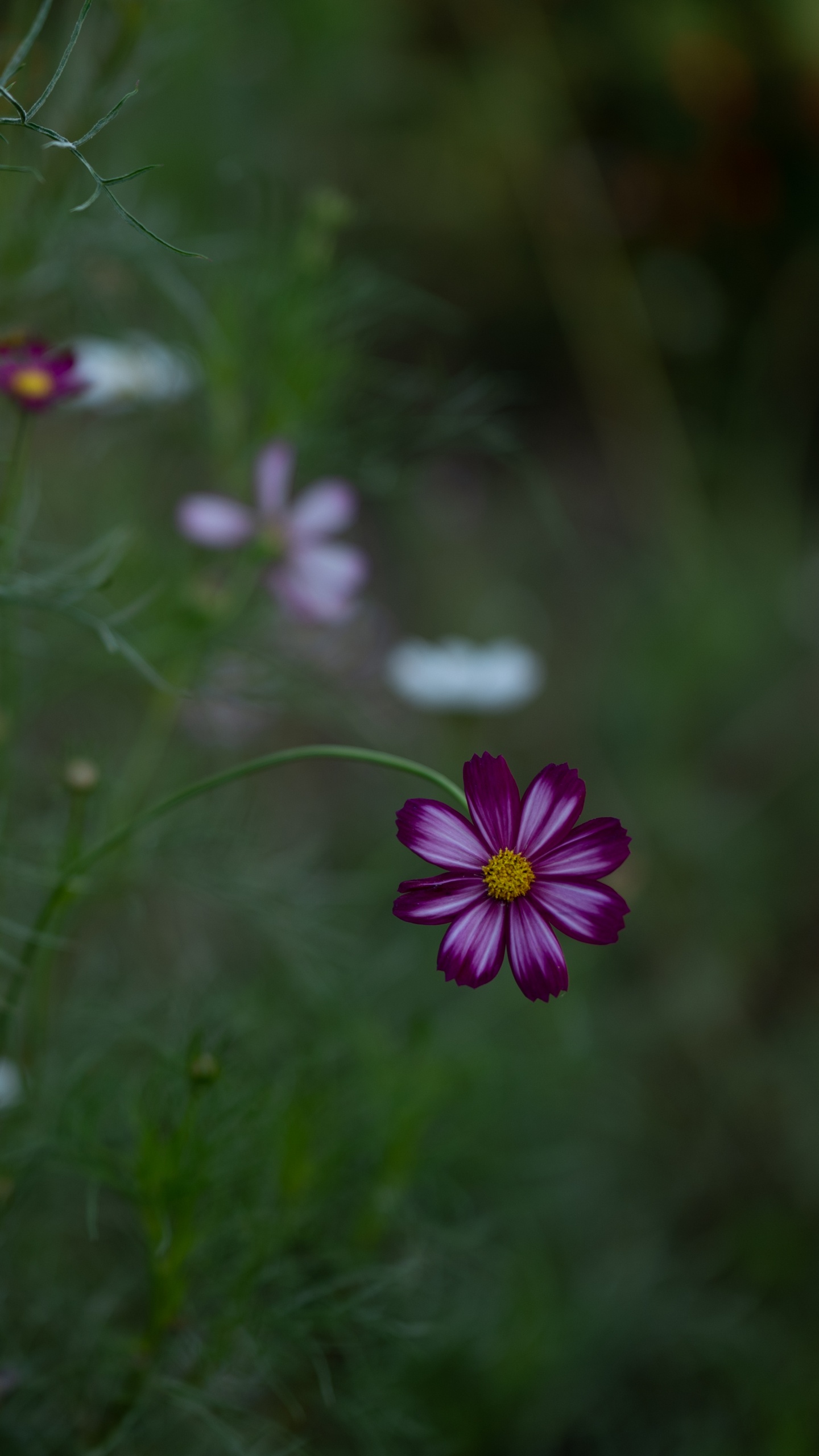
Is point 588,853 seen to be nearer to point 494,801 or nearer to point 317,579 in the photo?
point 494,801

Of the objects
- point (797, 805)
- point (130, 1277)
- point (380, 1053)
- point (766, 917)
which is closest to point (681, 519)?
point (797, 805)

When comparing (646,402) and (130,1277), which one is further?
(646,402)

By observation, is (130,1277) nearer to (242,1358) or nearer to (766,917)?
(242,1358)

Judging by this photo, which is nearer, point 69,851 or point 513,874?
point 513,874

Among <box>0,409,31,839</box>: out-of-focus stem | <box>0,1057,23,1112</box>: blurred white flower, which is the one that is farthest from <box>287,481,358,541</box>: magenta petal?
<box>0,1057,23,1112</box>: blurred white flower

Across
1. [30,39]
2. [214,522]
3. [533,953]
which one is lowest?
[533,953]

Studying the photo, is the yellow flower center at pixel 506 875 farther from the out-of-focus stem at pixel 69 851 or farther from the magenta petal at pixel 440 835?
the out-of-focus stem at pixel 69 851

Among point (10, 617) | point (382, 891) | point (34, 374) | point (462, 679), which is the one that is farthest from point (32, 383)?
point (382, 891)
